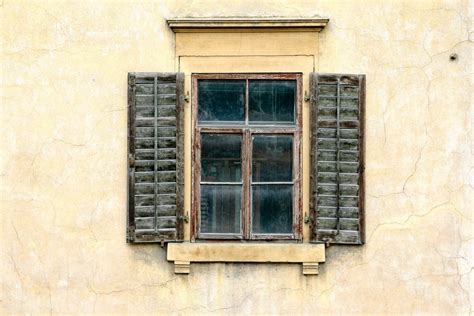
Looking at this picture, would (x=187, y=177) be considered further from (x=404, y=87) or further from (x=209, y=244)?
(x=404, y=87)

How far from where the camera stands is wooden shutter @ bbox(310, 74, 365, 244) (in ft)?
23.8

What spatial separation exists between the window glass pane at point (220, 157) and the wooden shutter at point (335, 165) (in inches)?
23.1

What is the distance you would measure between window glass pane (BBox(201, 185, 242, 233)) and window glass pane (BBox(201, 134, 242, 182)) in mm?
77

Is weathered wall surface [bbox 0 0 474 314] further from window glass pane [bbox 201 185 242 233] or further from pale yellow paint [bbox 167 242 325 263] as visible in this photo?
window glass pane [bbox 201 185 242 233]

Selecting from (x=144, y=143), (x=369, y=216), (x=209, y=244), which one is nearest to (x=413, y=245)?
(x=369, y=216)

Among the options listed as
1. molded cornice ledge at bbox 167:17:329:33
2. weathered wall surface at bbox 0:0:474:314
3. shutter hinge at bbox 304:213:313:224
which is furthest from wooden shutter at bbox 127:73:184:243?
shutter hinge at bbox 304:213:313:224

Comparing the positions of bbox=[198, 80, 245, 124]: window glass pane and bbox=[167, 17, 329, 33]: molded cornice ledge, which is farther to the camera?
bbox=[198, 80, 245, 124]: window glass pane

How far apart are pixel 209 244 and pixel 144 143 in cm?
91

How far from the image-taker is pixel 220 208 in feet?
24.2

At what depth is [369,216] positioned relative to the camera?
732 cm

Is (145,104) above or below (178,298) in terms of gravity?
above

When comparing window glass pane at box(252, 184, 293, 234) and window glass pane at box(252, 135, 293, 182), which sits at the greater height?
window glass pane at box(252, 135, 293, 182)


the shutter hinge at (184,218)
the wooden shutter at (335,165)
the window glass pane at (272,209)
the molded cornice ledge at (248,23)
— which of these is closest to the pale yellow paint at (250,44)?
the molded cornice ledge at (248,23)

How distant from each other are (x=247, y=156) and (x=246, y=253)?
2.43 feet
